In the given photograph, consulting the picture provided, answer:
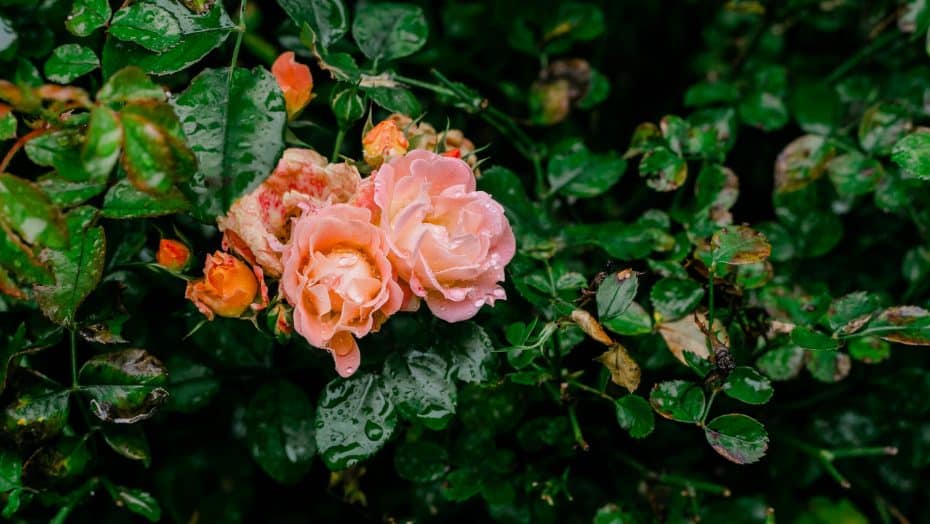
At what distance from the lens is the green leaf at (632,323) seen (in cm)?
87

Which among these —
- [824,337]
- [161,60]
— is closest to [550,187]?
[824,337]

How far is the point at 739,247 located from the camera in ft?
2.80

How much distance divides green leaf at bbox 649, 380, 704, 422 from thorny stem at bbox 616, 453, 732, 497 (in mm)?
217

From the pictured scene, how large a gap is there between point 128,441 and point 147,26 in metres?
0.46

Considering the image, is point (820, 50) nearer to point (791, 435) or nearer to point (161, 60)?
point (791, 435)

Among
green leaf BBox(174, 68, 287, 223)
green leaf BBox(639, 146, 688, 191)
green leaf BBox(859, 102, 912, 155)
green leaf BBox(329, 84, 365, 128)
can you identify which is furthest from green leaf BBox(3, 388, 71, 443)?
green leaf BBox(859, 102, 912, 155)

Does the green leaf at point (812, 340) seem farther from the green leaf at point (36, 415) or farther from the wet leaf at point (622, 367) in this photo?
the green leaf at point (36, 415)

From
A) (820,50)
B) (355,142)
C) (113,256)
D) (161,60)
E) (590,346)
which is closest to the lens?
(161,60)

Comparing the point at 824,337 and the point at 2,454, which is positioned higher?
the point at 824,337

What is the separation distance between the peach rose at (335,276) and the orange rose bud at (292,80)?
167 mm

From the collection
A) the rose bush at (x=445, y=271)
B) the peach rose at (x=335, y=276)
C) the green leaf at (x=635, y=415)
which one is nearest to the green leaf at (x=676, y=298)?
the rose bush at (x=445, y=271)

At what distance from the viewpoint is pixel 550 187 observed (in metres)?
1.13

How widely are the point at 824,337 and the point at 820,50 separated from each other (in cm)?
91

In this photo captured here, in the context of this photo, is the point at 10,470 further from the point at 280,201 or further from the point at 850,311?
the point at 850,311
